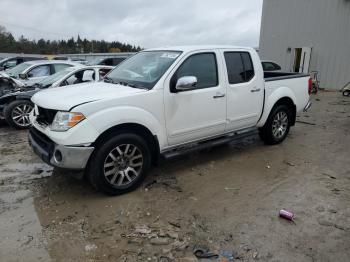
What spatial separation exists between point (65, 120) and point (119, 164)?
86 centimetres

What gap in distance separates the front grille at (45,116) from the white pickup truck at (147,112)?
1 centimetres

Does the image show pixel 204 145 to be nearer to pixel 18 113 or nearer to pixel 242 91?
pixel 242 91

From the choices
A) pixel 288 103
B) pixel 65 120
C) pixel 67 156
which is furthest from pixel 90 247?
pixel 288 103

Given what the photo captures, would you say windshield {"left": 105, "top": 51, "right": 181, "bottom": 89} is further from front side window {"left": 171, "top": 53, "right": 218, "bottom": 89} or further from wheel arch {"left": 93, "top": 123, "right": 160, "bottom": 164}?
wheel arch {"left": 93, "top": 123, "right": 160, "bottom": 164}

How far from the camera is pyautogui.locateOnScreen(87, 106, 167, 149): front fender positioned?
3590mm

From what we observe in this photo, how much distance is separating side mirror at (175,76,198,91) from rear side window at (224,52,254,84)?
3.42 ft

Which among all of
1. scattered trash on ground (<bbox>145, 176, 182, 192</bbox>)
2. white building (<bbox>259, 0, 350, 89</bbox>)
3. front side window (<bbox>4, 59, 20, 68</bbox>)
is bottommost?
scattered trash on ground (<bbox>145, 176, 182, 192</bbox>)

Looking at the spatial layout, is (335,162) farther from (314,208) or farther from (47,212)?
(47,212)

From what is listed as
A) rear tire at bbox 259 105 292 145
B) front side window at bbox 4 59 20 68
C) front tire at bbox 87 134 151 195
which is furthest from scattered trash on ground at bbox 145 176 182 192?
front side window at bbox 4 59 20 68

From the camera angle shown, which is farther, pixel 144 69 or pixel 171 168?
pixel 171 168

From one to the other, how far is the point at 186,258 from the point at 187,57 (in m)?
2.76

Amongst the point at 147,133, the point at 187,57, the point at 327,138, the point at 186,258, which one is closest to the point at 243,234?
the point at 186,258

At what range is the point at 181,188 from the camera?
4270 millimetres

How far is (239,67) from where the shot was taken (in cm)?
515
